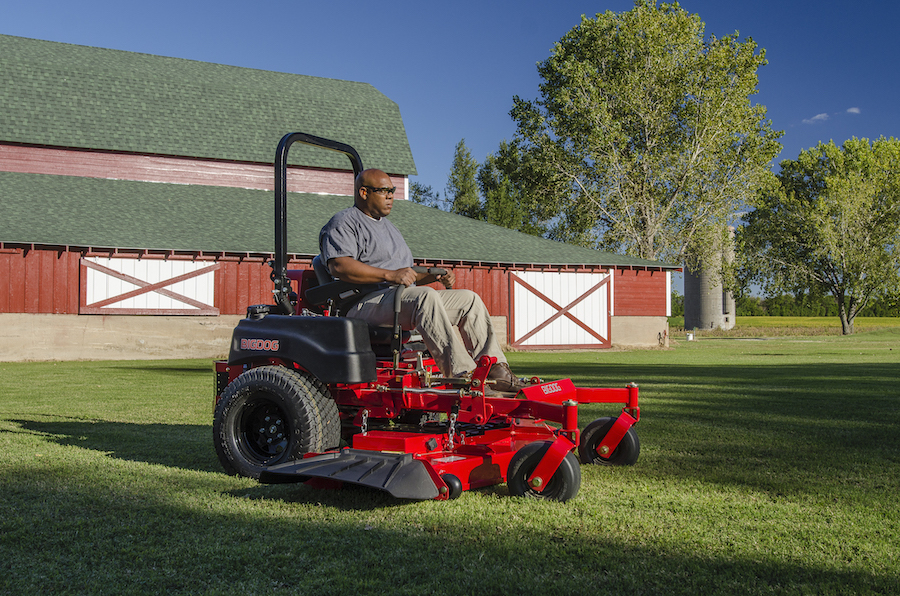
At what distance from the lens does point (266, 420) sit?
5141 mm

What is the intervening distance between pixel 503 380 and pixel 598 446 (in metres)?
1.33

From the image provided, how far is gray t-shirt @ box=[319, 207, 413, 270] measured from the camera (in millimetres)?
5082

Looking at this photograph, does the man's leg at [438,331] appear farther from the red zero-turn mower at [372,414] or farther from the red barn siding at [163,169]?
the red barn siding at [163,169]

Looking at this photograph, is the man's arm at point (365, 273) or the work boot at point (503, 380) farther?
the man's arm at point (365, 273)

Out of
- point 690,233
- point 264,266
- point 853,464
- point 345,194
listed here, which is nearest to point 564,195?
point 690,233

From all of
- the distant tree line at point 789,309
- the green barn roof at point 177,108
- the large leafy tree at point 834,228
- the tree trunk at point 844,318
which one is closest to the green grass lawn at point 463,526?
the green barn roof at point 177,108

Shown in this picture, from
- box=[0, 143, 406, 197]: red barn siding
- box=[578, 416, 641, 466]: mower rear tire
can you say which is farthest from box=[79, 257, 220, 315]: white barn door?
box=[578, 416, 641, 466]: mower rear tire

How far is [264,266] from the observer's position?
2488 cm

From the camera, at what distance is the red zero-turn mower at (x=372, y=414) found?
4.24 metres

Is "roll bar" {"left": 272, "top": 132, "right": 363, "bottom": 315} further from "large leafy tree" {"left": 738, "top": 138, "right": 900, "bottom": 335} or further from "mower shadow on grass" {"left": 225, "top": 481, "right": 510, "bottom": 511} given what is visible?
"large leafy tree" {"left": 738, "top": 138, "right": 900, "bottom": 335}

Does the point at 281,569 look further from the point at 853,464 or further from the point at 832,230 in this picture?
the point at 832,230

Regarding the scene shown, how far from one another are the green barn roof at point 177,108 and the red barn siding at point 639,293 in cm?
974

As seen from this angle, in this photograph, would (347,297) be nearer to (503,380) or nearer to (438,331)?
(438,331)

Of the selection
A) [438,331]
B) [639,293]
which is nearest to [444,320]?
[438,331]
